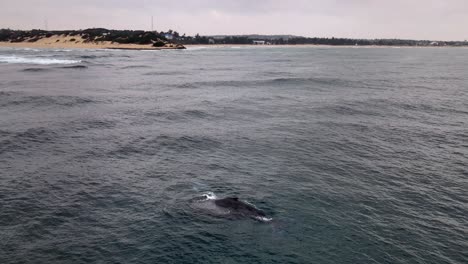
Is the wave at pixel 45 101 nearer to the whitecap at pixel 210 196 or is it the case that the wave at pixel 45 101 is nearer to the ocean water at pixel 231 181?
the ocean water at pixel 231 181

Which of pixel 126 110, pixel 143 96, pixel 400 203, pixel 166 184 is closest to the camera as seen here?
pixel 400 203

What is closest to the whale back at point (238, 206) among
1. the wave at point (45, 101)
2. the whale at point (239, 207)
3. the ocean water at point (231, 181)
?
the whale at point (239, 207)

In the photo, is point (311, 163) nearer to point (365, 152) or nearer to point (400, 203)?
point (365, 152)

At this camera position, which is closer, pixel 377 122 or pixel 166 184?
pixel 166 184

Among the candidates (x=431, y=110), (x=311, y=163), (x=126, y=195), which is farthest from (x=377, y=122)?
(x=126, y=195)

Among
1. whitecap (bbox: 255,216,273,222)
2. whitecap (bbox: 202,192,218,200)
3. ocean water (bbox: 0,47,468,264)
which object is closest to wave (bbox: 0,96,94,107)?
ocean water (bbox: 0,47,468,264)

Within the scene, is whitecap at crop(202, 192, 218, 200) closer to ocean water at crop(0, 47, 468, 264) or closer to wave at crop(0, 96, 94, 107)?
ocean water at crop(0, 47, 468, 264)
